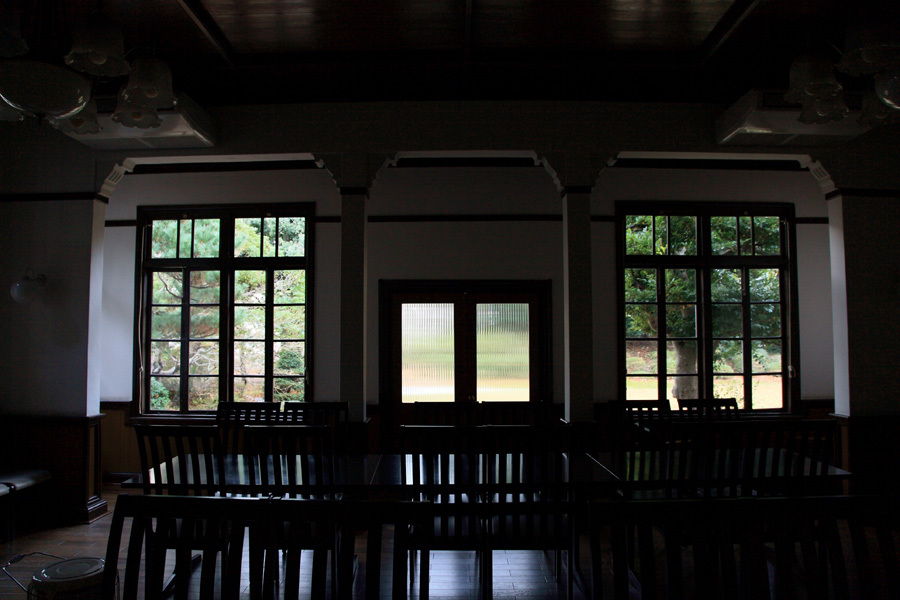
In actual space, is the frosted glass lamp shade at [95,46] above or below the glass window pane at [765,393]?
above

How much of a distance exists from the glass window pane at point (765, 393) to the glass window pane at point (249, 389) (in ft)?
16.8

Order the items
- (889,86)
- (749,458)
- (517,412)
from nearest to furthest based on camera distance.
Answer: (889,86) < (749,458) < (517,412)

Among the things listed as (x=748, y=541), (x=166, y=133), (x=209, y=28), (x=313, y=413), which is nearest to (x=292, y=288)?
(x=166, y=133)

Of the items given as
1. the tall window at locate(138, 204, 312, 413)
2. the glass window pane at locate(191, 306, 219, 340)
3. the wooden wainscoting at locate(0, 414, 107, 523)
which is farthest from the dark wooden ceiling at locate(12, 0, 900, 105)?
the wooden wainscoting at locate(0, 414, 107, 523)

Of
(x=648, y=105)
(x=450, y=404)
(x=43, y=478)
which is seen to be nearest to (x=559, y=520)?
(x=450, y=404)

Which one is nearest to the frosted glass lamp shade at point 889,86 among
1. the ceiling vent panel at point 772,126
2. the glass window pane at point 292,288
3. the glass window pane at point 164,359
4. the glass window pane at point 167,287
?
the ceiling vent panel at point 772,126

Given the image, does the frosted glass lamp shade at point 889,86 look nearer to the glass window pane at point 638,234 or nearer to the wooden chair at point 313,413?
the glass window pane at point 638,234

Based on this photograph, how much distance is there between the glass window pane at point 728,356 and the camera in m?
5.50

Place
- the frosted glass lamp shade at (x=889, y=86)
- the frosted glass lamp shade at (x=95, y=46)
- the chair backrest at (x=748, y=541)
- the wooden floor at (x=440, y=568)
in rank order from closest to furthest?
the chair backrest at (x=748, y=541)
the frosted glass lamp shade at (x=95, y=46)
the frosted glass lamp shade at (x=889, y=86)
the wooden floor at (x=440, y=568)

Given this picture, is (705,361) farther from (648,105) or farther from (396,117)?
(396,117)

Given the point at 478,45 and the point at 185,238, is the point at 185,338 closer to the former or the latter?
the point at 185,238

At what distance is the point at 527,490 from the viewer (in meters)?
2.54

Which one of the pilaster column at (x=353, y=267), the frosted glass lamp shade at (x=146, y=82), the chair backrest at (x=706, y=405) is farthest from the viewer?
the pilaster column at (x=353, y=267)

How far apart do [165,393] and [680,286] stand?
5.56m
